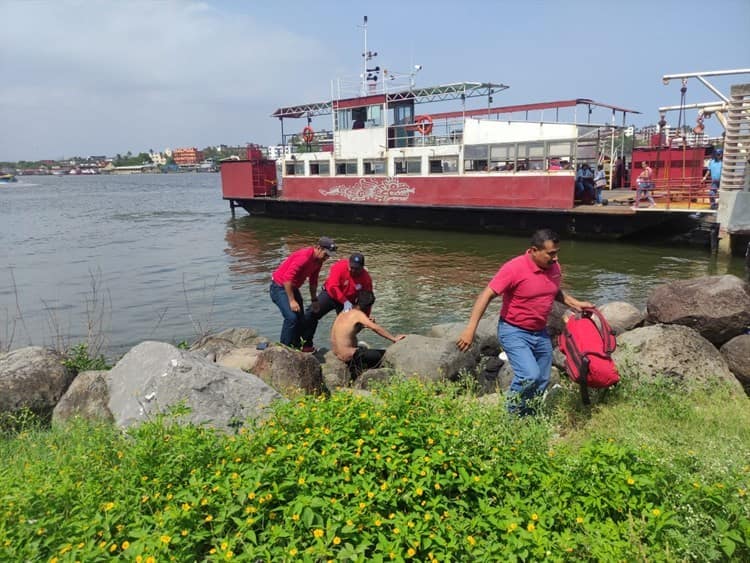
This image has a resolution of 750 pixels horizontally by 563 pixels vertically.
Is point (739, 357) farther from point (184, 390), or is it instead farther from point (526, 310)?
point (184, 390)

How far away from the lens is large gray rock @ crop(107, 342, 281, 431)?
170 inches

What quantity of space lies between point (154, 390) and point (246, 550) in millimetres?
2343

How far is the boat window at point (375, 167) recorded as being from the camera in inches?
983

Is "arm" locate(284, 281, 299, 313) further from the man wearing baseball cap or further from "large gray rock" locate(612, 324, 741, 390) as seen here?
"large gray rock" locate(612, 324, 741, 390)

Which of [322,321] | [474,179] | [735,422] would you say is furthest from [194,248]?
[735,422]

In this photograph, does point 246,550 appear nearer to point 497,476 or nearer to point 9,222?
point 497,476

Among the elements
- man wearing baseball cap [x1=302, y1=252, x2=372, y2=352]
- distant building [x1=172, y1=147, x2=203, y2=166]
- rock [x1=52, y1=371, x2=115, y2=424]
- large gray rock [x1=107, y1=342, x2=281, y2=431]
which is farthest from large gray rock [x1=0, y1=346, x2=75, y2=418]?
distant building [x1=172, y1=147, x2=203, y2=166]

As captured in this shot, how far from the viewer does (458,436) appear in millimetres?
3291

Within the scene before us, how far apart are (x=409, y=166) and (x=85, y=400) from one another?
67.2ft

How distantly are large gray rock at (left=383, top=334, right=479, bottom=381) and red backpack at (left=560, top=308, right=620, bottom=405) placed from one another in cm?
163

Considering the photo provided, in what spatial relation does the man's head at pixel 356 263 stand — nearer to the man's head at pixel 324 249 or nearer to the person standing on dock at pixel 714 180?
the man's head at pixel 324 249

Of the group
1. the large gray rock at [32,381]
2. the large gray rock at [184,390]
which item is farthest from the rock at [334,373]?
the large gray rock at [32,381]

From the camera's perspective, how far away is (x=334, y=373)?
6.96m

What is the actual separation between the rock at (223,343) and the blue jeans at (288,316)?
761 mm
